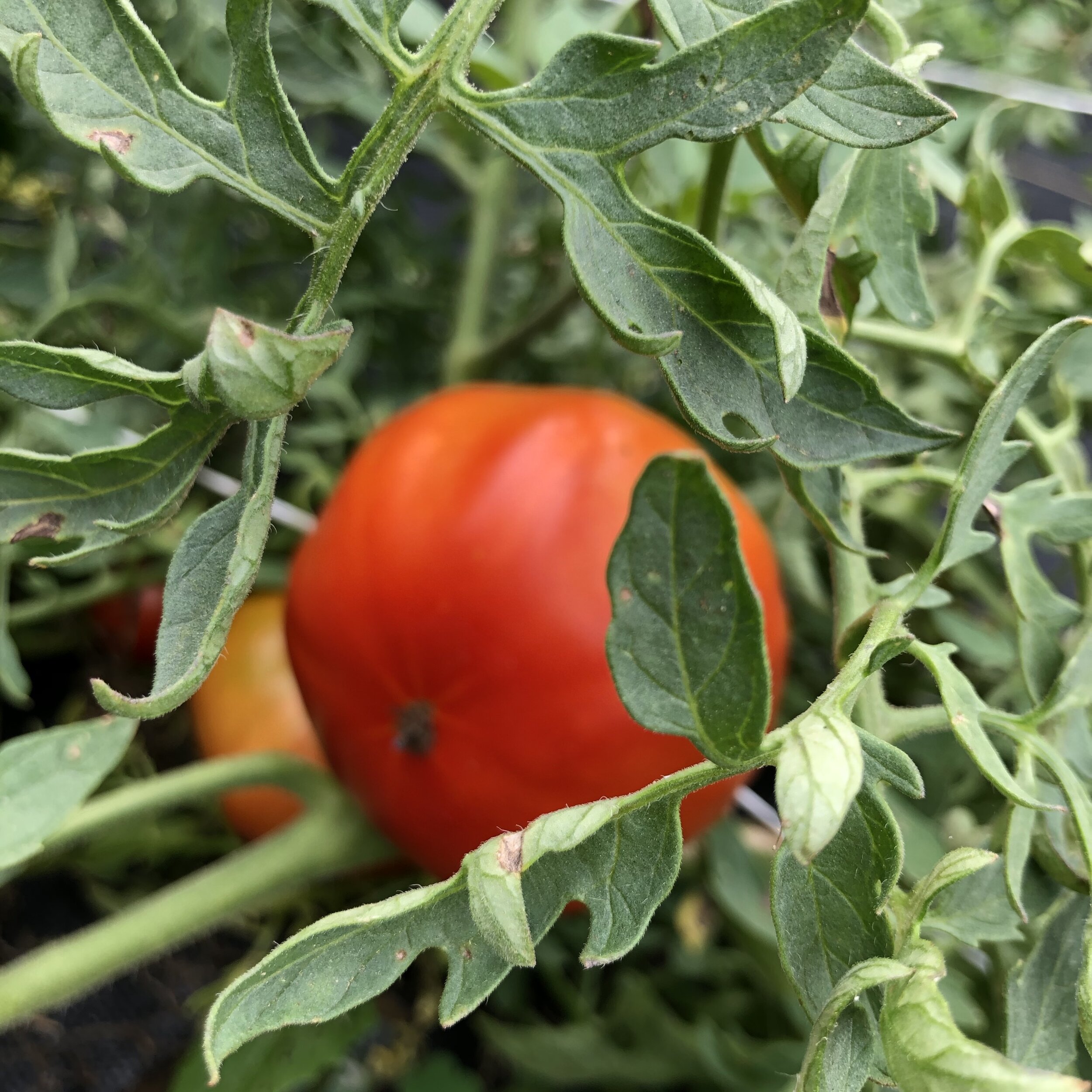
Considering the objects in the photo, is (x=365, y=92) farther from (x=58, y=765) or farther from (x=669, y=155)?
(x=58, y=765)

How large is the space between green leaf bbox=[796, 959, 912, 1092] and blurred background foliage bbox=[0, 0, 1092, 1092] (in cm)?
28

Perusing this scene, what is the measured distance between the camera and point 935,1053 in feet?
0.60

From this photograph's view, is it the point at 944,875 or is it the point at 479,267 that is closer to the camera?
the point at 944,875

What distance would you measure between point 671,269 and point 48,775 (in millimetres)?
288

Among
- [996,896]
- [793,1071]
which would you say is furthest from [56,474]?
[793,1071]

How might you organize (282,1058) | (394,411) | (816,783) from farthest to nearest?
(394,411) → (282,1058) → (816,783)

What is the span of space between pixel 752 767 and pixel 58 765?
275 millimetres

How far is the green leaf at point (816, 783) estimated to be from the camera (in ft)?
0.55

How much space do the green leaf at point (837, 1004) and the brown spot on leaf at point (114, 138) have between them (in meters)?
0.23

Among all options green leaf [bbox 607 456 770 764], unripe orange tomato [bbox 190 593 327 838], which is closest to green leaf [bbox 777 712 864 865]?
green leaf [bbox 607 456 770 764]

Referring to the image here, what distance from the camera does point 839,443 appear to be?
25cm

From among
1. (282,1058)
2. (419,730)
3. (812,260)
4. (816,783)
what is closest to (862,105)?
(812,260)

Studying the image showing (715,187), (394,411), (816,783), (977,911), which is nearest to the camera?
(816,783)

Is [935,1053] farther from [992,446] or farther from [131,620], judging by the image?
[131,620]
